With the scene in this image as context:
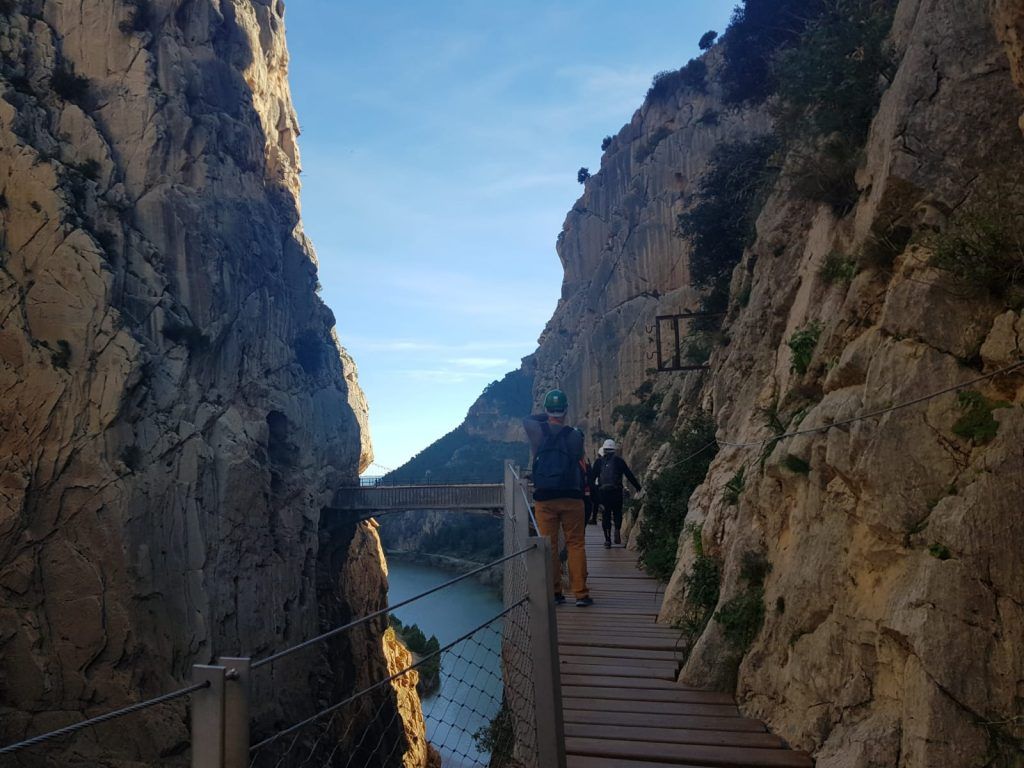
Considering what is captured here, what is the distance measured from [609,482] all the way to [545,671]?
7920mm

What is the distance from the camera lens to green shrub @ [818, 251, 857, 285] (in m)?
5.17

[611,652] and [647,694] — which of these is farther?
[611,652]

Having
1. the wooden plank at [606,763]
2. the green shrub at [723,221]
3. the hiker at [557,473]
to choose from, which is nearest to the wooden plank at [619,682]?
the wooden plank at [606,763]

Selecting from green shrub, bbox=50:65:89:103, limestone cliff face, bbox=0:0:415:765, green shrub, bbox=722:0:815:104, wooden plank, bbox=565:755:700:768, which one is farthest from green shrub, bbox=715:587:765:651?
green shrub, bbox=50:65:89:103

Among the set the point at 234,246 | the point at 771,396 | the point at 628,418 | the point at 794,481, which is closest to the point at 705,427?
the point at 771,396

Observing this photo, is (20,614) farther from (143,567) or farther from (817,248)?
(817,248)

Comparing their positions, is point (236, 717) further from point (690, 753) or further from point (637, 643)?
point (637, 643)

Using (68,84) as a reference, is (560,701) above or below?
below

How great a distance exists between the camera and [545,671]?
339 cm

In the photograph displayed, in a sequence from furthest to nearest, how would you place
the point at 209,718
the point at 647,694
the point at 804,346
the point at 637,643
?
1. the point at 637,643
2. the point at 804,346
3. the point at 647,694
4. the point at 209,718

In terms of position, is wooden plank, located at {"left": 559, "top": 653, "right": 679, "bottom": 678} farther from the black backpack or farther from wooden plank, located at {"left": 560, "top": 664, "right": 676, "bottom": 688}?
the black backpack

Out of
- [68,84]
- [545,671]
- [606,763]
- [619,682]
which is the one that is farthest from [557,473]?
[68,84]

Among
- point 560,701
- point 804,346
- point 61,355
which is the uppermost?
point 61,355

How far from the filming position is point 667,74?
35.8 m
